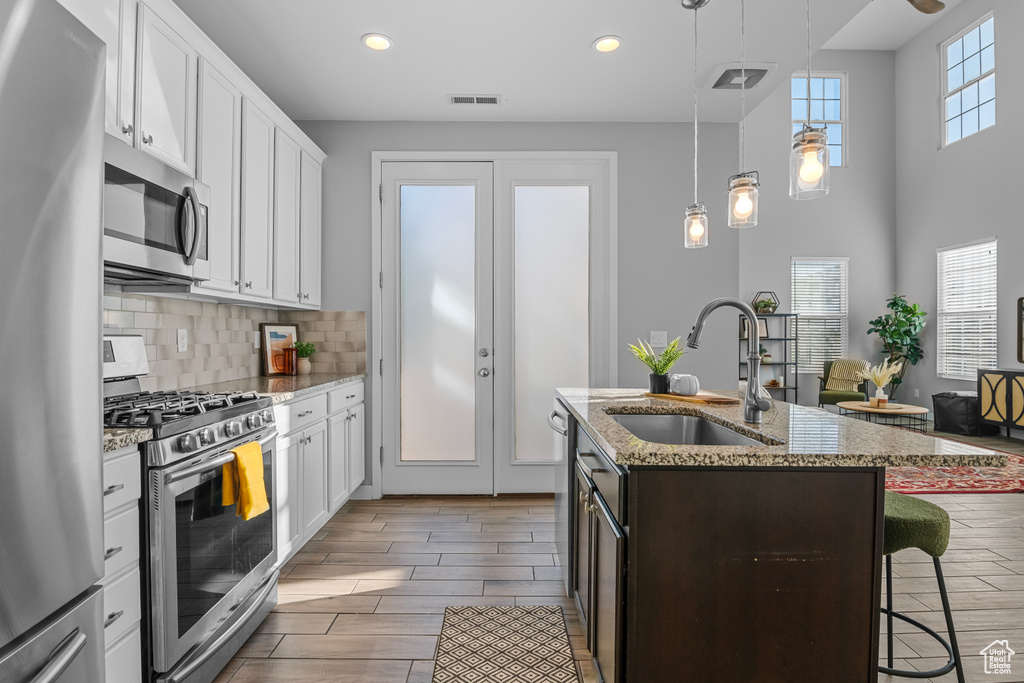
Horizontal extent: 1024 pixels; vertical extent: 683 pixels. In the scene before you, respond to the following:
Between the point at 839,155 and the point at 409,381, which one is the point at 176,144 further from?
the point at 839,155

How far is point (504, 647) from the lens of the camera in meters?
2.13

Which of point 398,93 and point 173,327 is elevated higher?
point 398,93

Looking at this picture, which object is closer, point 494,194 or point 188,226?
point 188,226

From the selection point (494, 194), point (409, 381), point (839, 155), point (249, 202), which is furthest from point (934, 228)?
point (249, 202)

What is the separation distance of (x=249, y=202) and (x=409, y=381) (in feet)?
5.41

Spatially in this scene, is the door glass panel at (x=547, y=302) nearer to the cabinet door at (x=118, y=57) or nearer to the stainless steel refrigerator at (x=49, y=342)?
the cabinet door at (x=118, y=57)

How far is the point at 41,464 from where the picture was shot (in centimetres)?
90

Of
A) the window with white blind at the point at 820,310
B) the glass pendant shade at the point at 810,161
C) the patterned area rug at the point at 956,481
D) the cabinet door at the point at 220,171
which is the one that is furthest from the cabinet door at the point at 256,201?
the window with white blind at the point at 820,310

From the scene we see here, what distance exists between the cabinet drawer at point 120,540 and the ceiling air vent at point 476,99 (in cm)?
296

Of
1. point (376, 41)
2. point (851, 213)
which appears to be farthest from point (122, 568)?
point (851, 213)

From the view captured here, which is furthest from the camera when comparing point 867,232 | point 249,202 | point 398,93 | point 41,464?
point 867,232

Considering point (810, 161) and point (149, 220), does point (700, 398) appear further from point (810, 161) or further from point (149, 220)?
point (149, 220)

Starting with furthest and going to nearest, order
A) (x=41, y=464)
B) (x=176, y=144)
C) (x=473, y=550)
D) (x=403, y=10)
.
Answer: (x=473, y=550) < (x=403, y=10) < (x=176, y=144) < (x=41, y=464)

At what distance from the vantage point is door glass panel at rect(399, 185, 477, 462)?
4.04 m
